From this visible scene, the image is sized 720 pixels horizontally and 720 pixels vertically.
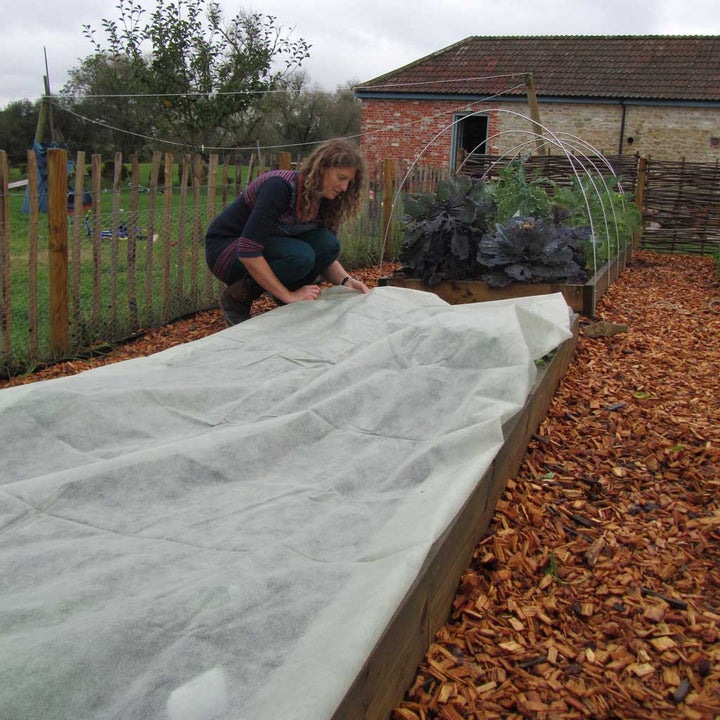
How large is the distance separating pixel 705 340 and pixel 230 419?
3.82 m

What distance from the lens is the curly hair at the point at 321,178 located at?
361 centimetres

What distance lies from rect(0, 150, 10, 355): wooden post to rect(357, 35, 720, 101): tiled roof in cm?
1459

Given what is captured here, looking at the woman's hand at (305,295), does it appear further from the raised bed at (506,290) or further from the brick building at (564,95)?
the brick building at (564,95)

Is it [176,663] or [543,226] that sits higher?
[543,226]

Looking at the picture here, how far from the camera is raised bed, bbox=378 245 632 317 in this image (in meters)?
5.02

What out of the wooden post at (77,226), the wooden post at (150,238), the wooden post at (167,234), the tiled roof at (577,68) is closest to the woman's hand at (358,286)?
the wooden post at (167,234)

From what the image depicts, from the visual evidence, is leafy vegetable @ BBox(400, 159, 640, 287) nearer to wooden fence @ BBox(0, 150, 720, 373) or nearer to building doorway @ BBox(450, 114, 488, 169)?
wooden fence @ BBox(0, 150, 720, 373)

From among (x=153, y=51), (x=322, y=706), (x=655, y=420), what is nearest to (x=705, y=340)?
(x=655, y=420)

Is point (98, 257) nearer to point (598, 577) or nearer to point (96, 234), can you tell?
point (96, 234)

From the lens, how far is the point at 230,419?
240 cm

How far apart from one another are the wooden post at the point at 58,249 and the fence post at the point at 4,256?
18cm

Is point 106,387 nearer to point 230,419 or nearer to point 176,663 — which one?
point 230,419

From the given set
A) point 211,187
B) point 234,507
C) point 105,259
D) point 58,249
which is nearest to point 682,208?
point 211,187

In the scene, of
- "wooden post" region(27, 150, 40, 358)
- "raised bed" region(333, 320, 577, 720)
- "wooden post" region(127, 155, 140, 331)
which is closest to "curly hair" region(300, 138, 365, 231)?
"wooden post" region(127, 155, 140, 331)
